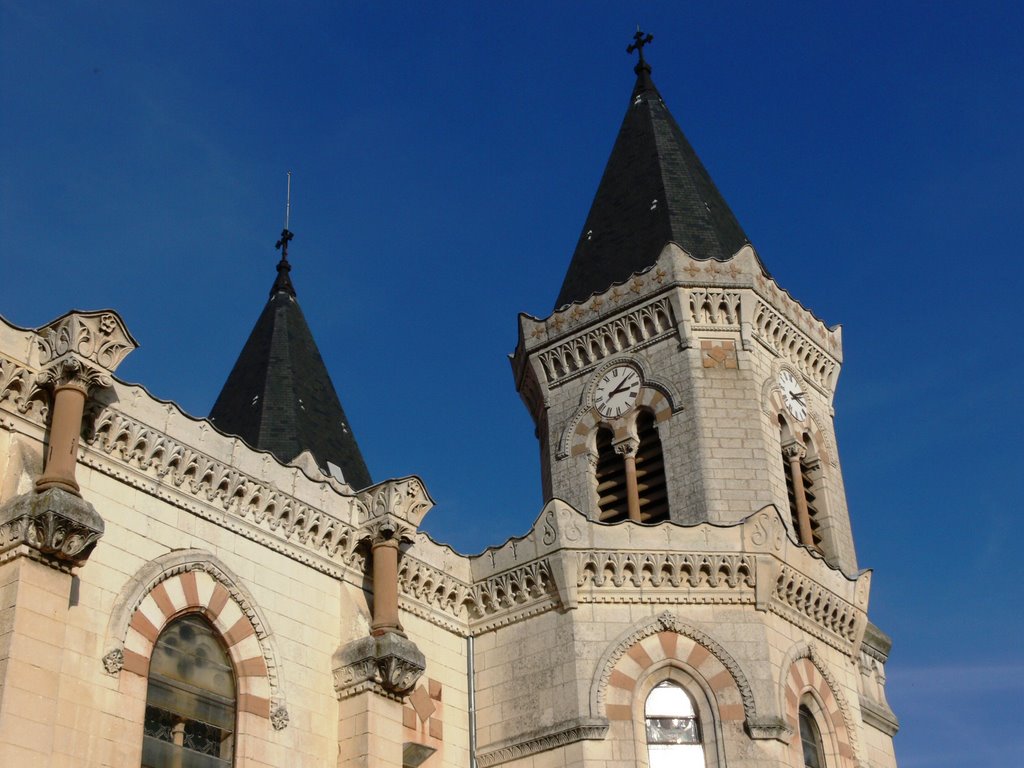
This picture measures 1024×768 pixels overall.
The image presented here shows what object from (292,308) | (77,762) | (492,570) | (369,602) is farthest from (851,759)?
(292,308)

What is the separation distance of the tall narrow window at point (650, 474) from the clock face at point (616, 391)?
44 centimetres

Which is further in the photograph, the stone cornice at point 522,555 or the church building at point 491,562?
the stone cornice at point 522,555

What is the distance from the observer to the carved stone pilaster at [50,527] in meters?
16.8

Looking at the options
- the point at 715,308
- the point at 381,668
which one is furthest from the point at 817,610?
the point at 381,668

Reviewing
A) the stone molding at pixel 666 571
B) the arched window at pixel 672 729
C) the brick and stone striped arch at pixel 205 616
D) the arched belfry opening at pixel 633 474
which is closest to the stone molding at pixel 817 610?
the stone molding at pixel 666 571

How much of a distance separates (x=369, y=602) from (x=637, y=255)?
11489mm

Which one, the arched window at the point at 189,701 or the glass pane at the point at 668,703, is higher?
the glass pane at the point at 668,703

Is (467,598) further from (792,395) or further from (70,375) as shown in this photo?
(792,395)

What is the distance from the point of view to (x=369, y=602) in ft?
74.1

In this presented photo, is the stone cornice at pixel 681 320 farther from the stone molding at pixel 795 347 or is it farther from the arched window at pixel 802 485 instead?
the arched window at pixel 802 485

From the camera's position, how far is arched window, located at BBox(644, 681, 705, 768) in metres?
22.1

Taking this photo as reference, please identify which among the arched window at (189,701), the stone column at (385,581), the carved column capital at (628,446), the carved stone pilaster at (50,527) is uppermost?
the carved column capital at (628,446)

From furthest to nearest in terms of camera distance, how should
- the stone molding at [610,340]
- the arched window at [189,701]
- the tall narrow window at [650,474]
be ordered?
the stone molding at [610,340] < the tall narrow window at [650,474] < the arched window at [189,701]

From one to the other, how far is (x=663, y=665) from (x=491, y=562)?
344 centimetres
